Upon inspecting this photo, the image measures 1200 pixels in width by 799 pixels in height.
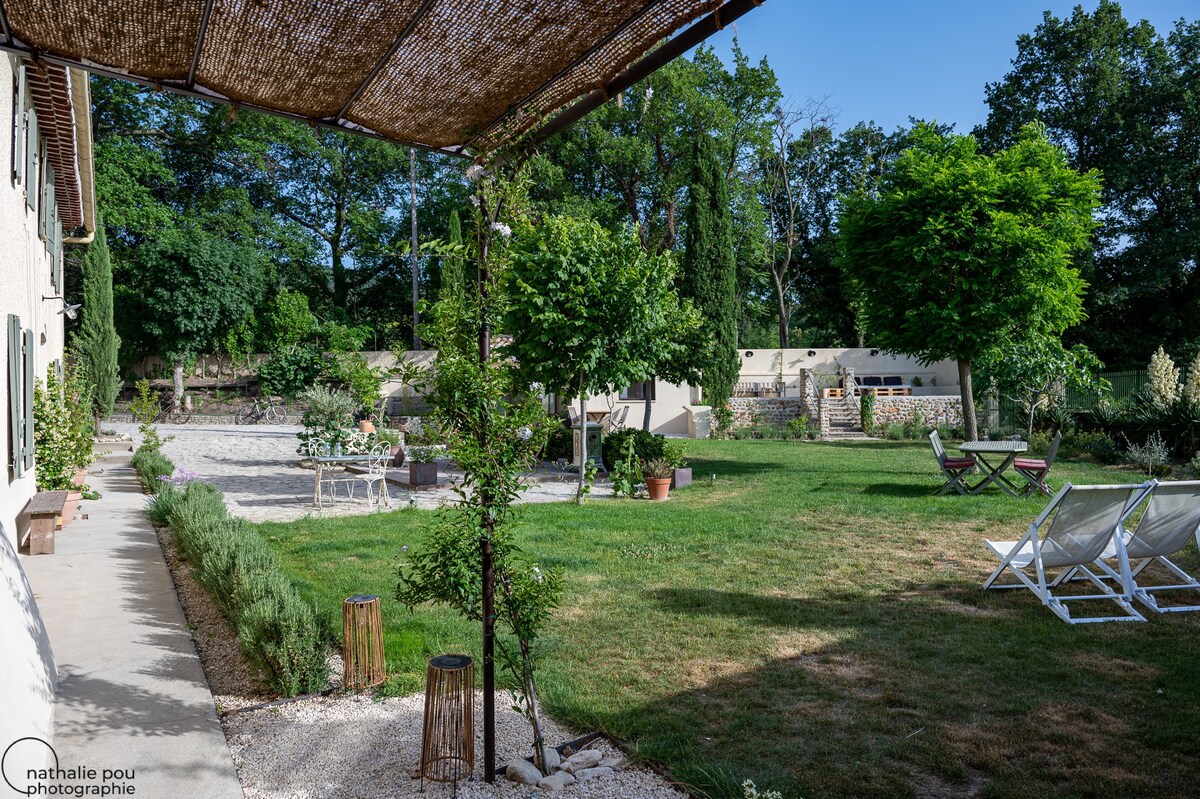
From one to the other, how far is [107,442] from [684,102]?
24761mm

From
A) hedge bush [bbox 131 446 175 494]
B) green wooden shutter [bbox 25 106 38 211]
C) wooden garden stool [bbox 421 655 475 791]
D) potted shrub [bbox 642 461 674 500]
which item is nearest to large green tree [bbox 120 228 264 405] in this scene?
hedge bush [bbox 131 446 175 494]

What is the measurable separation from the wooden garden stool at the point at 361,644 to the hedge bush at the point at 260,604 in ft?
0.45

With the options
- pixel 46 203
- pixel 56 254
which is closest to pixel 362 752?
pixel 46 203

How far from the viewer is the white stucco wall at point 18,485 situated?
306 cm

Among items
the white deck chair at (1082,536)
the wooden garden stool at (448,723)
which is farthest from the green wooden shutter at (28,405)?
the white deck chair at (1082,536)

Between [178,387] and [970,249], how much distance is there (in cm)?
2747

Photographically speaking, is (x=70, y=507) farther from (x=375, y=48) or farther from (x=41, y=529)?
(x=375, y=48)

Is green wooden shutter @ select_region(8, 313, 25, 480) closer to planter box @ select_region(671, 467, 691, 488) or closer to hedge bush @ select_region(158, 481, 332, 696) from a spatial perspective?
hedge bush @ select_region(158, 481, 332, 696)

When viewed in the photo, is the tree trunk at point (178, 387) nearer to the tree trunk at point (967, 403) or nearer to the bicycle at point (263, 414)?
the bicycle at point (263, 414)

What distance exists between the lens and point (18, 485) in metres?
7.38

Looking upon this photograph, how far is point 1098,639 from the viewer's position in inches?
195

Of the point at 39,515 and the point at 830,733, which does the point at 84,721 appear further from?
the point at 39,515

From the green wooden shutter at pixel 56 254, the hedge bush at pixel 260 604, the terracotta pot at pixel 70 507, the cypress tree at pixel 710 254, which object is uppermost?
the cypress tree at pixel 710 254

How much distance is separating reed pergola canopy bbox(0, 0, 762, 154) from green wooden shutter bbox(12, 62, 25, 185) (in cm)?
635
